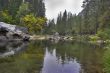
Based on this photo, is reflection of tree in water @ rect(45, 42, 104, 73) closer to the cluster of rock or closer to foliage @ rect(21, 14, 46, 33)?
the cluster of rock

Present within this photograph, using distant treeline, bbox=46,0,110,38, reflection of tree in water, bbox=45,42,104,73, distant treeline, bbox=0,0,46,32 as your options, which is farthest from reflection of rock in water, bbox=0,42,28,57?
distant treeline, bbox=0,0,46,32

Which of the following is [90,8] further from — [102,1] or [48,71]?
[48,71]

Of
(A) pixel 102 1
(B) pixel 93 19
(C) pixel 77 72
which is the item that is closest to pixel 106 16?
(A) pixel 102 1

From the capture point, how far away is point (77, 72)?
56.2 ft

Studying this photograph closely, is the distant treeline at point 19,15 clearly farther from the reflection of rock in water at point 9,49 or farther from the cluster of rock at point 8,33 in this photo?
the reflection of rock in water at point 9,49

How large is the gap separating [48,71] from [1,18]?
55944mm

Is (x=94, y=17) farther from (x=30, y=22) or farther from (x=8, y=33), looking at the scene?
(x=8, y=33)

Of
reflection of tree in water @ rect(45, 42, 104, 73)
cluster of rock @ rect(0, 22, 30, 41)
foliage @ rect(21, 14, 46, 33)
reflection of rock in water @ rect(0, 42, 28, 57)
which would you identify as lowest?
reflection of tree in water @ rect(45, 42, 104, 73)

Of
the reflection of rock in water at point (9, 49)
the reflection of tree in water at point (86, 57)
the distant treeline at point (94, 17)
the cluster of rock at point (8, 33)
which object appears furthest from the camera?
the distant treeline at point (94, 17)

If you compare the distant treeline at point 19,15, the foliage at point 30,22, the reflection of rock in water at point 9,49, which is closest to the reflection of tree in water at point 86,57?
the reflection of rock in water at point 9,49

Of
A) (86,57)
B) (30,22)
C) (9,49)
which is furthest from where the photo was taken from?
(30,22)

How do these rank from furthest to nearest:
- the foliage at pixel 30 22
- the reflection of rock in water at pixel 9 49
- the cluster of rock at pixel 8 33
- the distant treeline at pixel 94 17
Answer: the foliage at pixel 30 22 < the distant treeline at pixel 94 17 < the cluster of rock at pixel 8 33 < the reflection of rock in water at pixel 9 49

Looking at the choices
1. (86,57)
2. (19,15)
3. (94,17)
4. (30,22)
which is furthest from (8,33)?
(94,17)

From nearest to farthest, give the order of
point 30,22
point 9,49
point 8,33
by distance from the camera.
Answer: point 9,49
point 8,33
point 30,22
